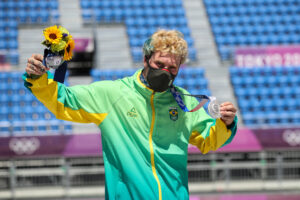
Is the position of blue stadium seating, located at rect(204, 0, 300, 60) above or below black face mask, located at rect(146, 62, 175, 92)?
above

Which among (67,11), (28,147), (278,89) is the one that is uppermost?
(67,11)

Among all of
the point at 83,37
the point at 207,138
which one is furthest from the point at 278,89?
the point at 207,138

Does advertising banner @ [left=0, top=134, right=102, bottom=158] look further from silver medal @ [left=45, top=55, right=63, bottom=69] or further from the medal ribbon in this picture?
silver medal @ [left=45, top=55, right=63, bottom=69]

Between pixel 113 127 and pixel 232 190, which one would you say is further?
pixel 232 190

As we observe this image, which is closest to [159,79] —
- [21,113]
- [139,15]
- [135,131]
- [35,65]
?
[135,131]

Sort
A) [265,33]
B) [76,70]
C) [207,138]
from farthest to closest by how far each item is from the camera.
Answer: [265,33], [76,70], [207,138]

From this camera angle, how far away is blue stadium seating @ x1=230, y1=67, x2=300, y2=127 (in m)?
12.8

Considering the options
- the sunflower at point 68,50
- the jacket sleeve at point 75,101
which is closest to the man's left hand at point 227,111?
the jacket sleeve at point 75,101

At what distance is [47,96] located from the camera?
2.70 m

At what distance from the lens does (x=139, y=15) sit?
16.0 meters

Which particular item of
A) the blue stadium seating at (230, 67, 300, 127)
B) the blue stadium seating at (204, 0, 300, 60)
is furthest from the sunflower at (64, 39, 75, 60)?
the blue stadium seating at (204, 0, 300, 60)

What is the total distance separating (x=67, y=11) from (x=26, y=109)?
16.4 feet

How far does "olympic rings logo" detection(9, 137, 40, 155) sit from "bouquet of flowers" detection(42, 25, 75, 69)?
756 cm

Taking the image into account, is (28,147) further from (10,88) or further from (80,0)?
(80,0)
